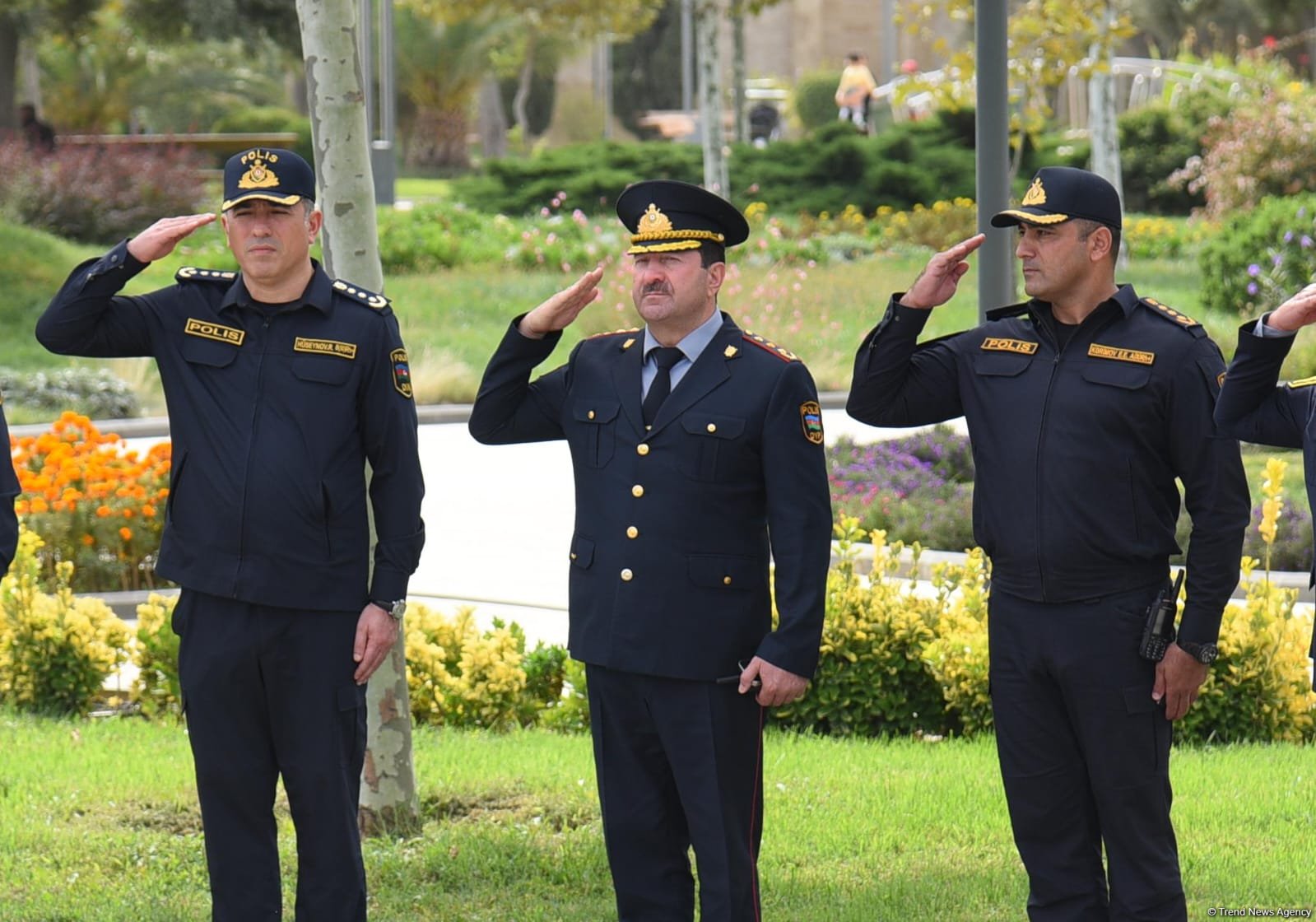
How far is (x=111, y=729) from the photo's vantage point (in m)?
6.82

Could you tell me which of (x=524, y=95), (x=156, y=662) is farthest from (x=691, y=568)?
(x=524, y=95)

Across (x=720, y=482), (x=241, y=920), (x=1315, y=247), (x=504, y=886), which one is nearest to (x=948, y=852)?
(x=504, y=886)

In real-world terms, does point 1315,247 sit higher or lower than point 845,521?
higher

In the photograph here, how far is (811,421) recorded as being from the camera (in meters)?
4.21

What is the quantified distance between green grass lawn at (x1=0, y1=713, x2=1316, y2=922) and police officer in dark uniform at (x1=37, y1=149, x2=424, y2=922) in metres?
0.76

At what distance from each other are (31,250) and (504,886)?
17.1 m

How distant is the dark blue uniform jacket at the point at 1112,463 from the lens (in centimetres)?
410

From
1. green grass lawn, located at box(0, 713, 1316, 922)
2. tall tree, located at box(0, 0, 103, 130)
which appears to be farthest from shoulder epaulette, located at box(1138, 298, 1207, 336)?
tall tree, located at box(0, 0, 103, 130)

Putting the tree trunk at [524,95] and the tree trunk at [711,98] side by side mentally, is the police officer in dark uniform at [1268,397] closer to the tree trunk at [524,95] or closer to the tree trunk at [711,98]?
the tree trunk at [711,98]

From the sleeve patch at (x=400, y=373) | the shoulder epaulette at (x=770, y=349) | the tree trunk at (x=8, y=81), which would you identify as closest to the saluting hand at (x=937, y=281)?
the shoulder epaulette at (x=770, y=349)

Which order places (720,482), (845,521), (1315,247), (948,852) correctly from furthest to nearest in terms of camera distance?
1. (1315,247)
2. (845,521)
3. (948,852)
4. (720,482)

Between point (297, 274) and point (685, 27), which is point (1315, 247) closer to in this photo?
point (297, 274)

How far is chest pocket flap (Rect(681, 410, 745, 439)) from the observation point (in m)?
4.19

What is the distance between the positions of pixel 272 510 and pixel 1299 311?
229 centimetres
